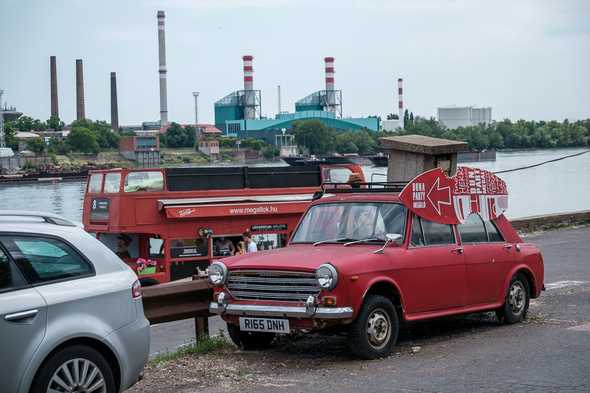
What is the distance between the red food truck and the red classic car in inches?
479

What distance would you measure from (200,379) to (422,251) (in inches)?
110

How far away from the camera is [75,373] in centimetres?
728

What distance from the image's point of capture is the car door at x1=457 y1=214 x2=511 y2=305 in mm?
11633

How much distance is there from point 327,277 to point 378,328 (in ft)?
2.78

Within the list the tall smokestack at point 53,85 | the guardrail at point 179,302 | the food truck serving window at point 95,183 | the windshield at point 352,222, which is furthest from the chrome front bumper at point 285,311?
the tall smokestack at point 53,85

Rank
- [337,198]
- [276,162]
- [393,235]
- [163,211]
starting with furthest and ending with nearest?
[276,162], [163,211], [337,198], [393,235]

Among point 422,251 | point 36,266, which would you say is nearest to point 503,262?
point 422,251

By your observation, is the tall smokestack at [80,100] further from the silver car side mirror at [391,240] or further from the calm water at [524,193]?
the silver car side mirror at [391,240]

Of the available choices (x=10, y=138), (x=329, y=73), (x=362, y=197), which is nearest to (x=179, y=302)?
(x=362, y=197)

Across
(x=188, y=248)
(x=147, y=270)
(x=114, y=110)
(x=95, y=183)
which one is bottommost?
(x=147, y=270)

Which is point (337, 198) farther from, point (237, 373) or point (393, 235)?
point (237, 373)

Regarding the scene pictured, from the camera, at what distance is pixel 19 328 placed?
23.0 ft

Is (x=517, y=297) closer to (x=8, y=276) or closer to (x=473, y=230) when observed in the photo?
(x=473, y=230)

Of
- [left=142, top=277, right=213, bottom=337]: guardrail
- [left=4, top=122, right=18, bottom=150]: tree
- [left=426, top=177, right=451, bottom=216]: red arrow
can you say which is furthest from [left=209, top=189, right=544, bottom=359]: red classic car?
[left=4, top=122, right=18, bottom=150]: tree
